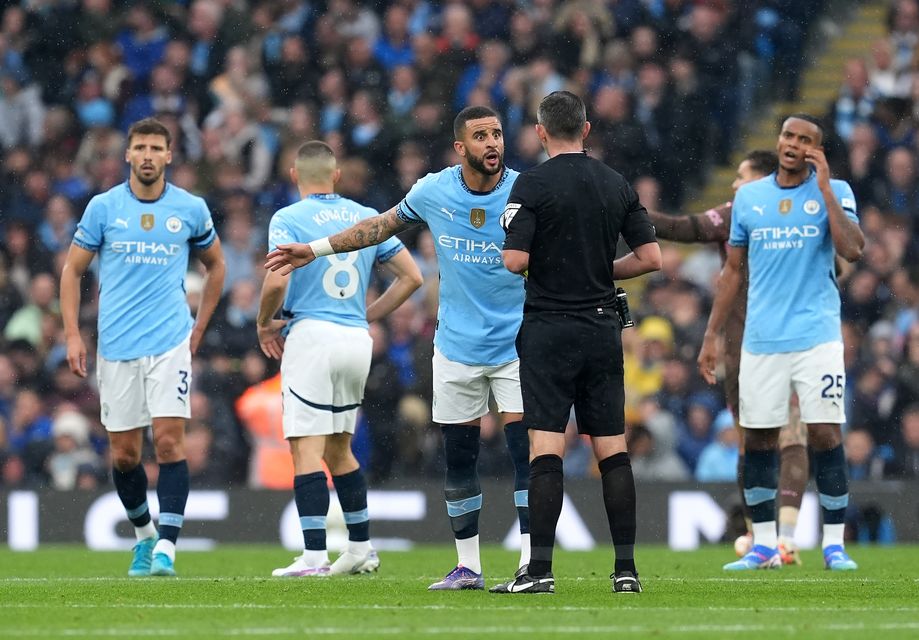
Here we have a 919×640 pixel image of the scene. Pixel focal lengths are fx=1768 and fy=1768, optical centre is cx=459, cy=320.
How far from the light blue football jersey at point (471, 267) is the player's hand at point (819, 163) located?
6.93ft

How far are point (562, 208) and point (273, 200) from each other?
1162cm

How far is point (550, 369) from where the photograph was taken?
862 cm

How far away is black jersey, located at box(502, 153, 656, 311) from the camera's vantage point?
8.59 meters

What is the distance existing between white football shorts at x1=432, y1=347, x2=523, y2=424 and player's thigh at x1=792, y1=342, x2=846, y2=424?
2.33m

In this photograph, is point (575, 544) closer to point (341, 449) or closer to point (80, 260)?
point (341, 449)

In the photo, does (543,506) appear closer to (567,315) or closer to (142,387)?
(567,315)

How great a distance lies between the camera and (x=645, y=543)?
617 inches

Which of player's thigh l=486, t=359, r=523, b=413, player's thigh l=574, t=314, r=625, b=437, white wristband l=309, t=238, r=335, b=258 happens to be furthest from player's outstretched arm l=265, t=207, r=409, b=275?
player's thigh l=574, t=314, r=625, b=437

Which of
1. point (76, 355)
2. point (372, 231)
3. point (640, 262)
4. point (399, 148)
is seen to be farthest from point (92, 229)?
point (399, 148)

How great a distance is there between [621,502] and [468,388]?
123 cm

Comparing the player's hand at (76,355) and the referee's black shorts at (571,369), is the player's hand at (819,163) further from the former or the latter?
the player's hand at (76,355)

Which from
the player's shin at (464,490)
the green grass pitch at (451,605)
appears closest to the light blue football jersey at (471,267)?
the player's shin at (464,490)

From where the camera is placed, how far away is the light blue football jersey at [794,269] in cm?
1095

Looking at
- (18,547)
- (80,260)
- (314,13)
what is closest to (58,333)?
(18,547)
